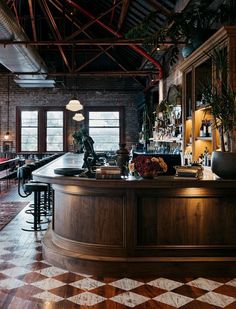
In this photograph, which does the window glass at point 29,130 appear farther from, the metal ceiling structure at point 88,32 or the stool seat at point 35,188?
the stool seat at point 35,188

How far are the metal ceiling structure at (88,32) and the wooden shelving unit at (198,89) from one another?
5.25 feet

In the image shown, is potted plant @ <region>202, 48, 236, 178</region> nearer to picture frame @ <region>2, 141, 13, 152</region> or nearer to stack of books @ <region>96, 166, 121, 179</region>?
stack of books @ <region>96, 166, 121, 179</region>

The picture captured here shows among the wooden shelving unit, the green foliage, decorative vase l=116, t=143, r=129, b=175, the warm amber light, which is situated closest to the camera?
the green foliage

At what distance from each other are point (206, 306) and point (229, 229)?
103cm

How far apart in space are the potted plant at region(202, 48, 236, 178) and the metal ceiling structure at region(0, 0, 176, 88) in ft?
10.1

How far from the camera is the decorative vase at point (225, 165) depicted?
4.13 metres

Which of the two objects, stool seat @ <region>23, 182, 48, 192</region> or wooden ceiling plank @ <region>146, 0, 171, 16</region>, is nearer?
stool seat @ <region>23, 182, 48, 192</region>

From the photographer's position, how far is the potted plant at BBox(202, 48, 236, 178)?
4.16m

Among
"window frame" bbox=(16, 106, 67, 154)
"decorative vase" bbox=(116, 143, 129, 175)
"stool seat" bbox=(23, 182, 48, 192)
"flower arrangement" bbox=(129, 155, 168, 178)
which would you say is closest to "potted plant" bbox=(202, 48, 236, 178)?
"flower arrangement" bbox=(129, 155, 168, 178)

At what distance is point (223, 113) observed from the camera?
4.50 metres

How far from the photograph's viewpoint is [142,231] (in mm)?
4191

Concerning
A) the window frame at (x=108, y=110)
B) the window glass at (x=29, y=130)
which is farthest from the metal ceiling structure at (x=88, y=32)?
the window glass at (x=29, y=130)

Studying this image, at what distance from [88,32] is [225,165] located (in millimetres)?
10918

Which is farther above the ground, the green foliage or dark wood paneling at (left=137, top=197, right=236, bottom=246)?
the green foliage
